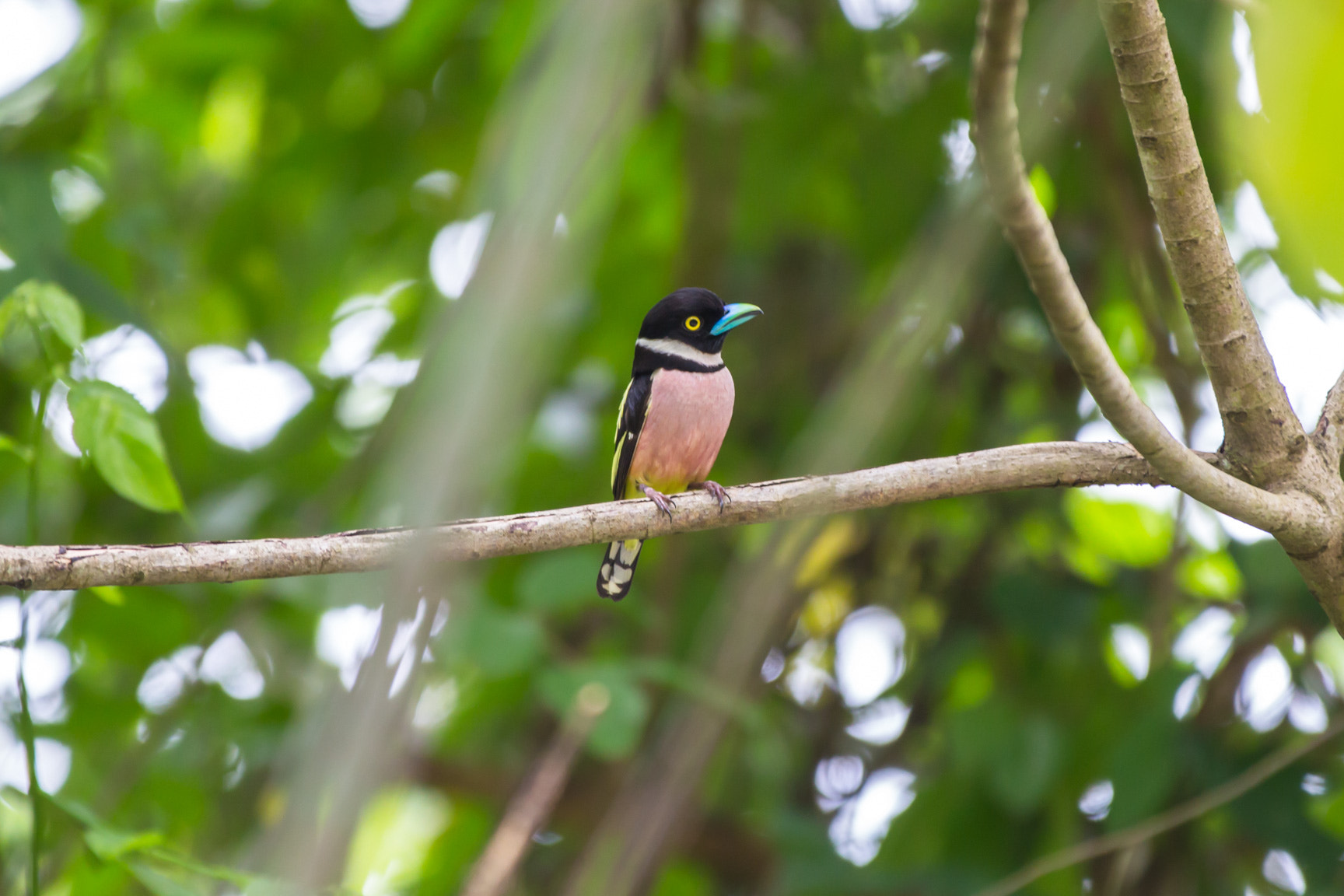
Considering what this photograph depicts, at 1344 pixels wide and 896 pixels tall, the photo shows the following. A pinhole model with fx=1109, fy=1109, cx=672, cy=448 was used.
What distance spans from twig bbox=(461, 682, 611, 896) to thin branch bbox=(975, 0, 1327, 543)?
152 centimetres

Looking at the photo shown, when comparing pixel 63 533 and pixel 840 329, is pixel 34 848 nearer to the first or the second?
pixel 63 533

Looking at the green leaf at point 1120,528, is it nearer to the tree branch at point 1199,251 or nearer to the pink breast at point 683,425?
the pink breast at point 683,425

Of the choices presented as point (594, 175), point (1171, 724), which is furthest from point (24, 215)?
point (1171, 724)

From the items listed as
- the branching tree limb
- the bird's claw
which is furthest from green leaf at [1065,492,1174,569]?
the branching tree limb

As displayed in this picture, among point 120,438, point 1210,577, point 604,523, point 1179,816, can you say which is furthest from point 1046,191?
point 120,438

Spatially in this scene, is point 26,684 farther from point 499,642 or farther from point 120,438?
point 499,642

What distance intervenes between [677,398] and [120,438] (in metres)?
1.95

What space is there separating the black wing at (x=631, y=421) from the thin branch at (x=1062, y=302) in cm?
229

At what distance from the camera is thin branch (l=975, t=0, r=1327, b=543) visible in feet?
3.72

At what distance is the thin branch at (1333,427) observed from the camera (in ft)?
6.75

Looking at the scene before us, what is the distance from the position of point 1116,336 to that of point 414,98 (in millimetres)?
3487

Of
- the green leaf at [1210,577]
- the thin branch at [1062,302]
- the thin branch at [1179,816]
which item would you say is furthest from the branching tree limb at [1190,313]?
the green leaf at [1210,577]

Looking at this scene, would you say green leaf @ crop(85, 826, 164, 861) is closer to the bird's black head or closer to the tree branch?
the tree branch

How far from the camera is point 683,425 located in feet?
12.4
